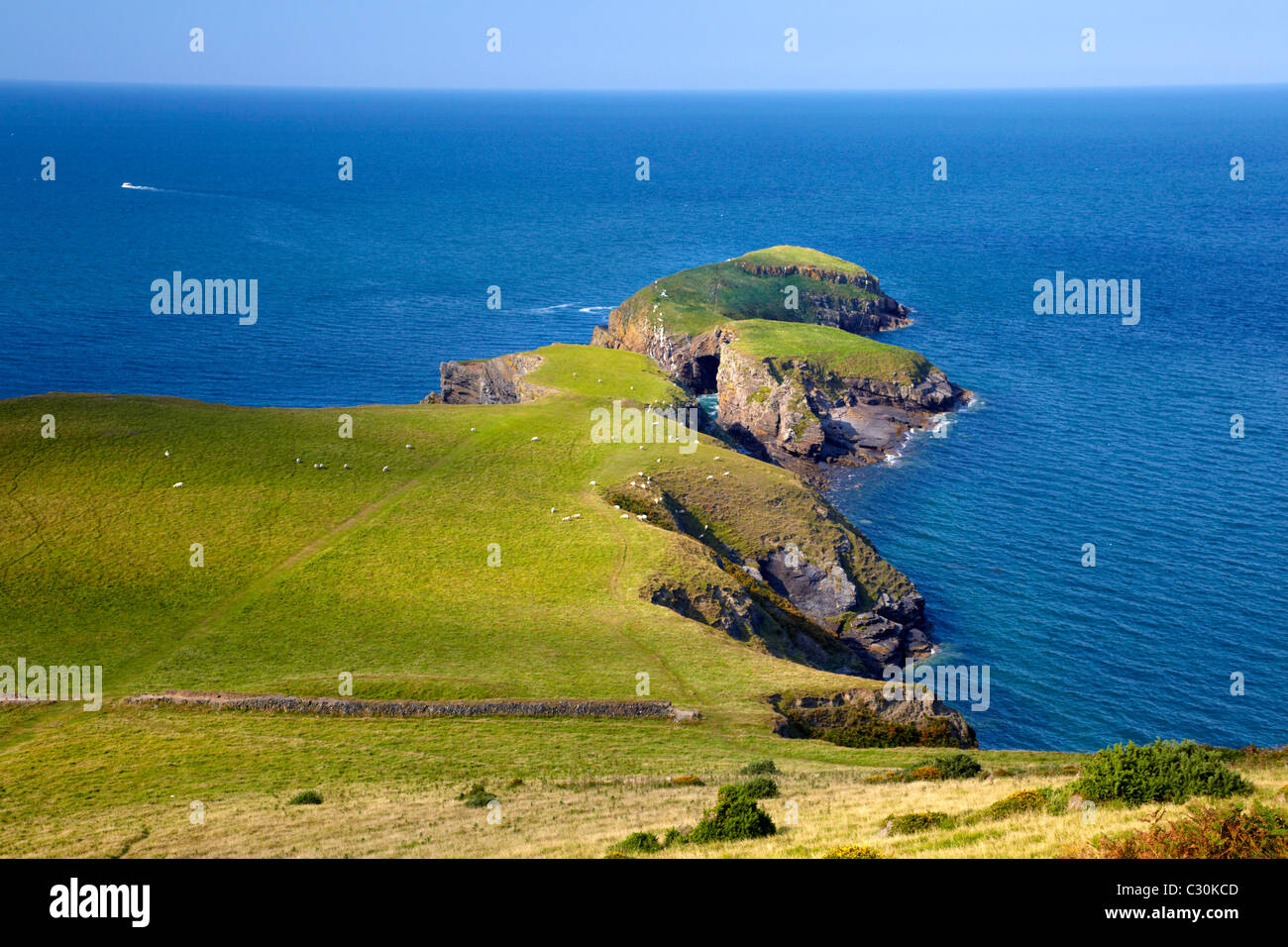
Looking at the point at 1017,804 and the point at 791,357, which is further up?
the point at 791,357

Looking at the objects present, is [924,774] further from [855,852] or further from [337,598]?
[337,598]

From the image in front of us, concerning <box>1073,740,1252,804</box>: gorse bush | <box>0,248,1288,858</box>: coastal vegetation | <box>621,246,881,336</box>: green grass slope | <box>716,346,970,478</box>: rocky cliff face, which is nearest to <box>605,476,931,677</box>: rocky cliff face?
<box>0,248,1288,858</box>: coastal vegetation

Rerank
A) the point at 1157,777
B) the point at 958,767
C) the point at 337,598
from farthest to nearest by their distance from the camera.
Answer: the point at 337,598 < the point at 958,767 < the point at 1157,777

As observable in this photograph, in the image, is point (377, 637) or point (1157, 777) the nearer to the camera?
point (1157, 777)

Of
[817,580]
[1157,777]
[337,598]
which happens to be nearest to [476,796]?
[337,598]

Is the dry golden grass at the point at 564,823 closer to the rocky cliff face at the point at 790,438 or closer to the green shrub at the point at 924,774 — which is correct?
the green shrub at the point at 924,774

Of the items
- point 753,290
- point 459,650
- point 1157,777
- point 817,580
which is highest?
point 753,290
